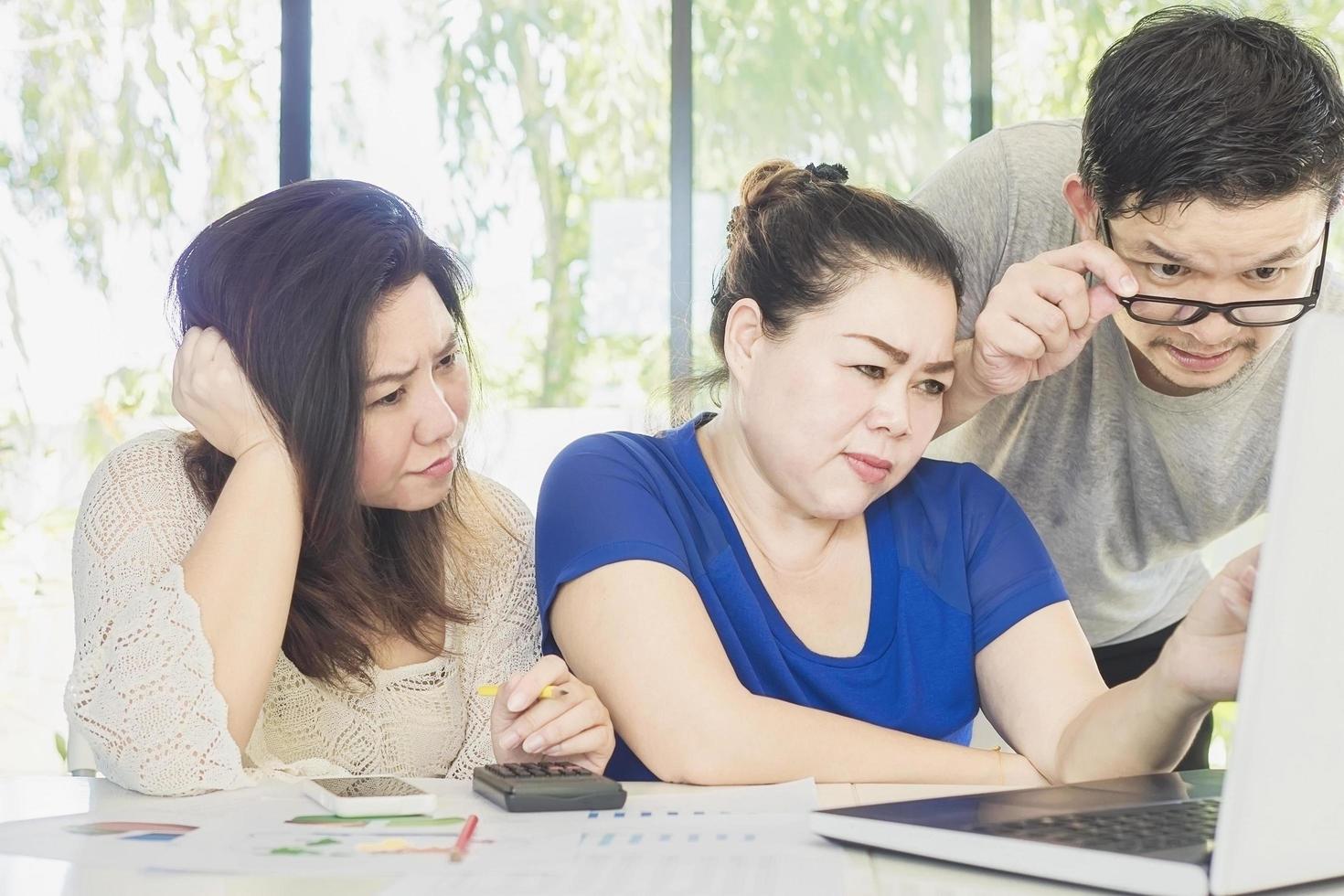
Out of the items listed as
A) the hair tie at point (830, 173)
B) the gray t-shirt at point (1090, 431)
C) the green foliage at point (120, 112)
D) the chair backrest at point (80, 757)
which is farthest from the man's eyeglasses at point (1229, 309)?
the green foliage at point (120, 112)

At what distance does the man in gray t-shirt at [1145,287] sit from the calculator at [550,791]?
68cm

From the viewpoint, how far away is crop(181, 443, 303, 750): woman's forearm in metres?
1.15

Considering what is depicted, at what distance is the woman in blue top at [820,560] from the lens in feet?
3.79

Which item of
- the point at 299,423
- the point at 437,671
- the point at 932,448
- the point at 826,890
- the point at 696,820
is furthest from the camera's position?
the point at 932,448

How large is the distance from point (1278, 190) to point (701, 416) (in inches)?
26.2

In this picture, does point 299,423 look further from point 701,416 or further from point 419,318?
point 701,416

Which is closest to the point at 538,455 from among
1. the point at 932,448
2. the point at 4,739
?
the point at 4,739

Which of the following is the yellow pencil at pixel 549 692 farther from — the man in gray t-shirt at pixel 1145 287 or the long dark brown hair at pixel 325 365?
the man in gray t-shirt at pixel 1145 287

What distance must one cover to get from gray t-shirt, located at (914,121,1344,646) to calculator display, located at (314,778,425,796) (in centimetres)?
95

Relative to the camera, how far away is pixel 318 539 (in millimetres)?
1347

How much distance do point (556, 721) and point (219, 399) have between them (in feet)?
1.63

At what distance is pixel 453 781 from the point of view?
108 cm

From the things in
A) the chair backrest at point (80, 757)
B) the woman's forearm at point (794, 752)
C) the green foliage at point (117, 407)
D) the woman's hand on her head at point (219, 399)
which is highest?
the woman's hand on her head at point (219, 399)

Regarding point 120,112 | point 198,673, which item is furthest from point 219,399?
point 120,112
